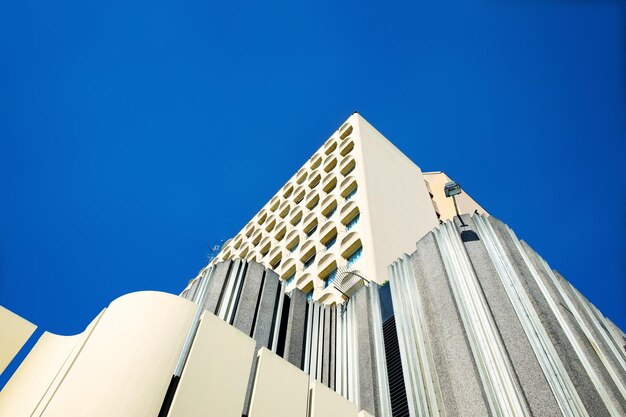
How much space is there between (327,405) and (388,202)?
55.7ft

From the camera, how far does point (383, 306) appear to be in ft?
40.1

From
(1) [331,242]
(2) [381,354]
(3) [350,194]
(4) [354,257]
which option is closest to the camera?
(2) [381,354]

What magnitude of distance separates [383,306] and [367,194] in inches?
435

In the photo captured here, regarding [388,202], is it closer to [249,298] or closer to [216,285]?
[249,298]

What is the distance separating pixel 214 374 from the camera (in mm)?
6746

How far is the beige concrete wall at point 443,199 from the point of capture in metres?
32.9

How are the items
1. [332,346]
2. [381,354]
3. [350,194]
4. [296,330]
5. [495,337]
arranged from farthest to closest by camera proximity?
[350,194]
[296,330]
[332,346]
[381,354]
[495,337]

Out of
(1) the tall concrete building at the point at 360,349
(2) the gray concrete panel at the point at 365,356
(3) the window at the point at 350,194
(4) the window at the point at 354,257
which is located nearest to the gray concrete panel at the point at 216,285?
(1) the tall concrete building at the point at 360,349

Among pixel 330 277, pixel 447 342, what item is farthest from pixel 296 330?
pixel 330 277

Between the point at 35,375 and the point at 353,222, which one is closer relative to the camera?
the point at 35,375

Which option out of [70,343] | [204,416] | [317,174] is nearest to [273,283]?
[70,343]

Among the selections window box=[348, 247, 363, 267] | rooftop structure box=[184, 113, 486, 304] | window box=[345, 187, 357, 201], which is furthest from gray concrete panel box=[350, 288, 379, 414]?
window box=[345, 187, 357, 201]

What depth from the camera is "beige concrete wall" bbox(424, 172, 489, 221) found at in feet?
108

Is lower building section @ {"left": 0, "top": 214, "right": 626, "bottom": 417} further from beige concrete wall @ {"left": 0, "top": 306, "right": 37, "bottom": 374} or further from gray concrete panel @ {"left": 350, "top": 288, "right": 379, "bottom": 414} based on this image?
beige concrete wall @ {"left": 0, "top": 306, "right": 37, "bottom": 374}
